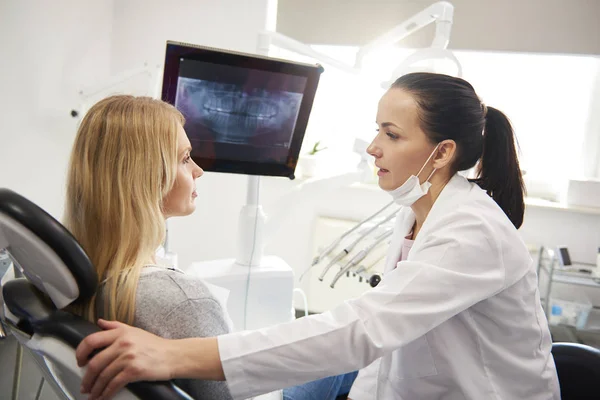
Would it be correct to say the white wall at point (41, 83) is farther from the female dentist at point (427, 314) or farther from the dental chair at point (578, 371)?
the dental chair at point (578, 371)

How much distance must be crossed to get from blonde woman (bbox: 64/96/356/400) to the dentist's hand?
0.09 metres

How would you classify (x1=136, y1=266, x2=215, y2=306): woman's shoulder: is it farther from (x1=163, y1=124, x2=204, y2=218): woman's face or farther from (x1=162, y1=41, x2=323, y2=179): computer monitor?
(x1=162, y1=41, x2=323, y2=179): computer monitor

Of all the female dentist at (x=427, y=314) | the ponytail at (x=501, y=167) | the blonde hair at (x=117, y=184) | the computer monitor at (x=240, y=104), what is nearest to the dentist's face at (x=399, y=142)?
the female dentist at (x=427, y=314)

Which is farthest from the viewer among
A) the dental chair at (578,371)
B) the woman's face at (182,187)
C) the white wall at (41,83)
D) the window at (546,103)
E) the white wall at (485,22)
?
the window at (546,103)

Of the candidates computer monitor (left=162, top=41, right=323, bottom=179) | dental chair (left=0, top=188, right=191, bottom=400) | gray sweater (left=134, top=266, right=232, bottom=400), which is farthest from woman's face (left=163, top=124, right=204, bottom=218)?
computer monitor (left=162, top=41, right=323, bottom=179)

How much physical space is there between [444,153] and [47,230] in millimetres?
835

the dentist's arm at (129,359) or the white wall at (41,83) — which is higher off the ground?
the white wall at (41,83)

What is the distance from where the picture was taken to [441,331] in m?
0.99

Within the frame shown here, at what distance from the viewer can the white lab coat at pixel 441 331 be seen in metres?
0.82

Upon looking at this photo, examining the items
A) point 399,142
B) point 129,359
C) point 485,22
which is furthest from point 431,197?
point 485,22

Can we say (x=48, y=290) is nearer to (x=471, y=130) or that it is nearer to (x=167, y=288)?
(x=167, y=288)

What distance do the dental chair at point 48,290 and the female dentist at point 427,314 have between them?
0.03 metres

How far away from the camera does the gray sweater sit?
2.61ft

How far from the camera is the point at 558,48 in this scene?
2529 millimetres
